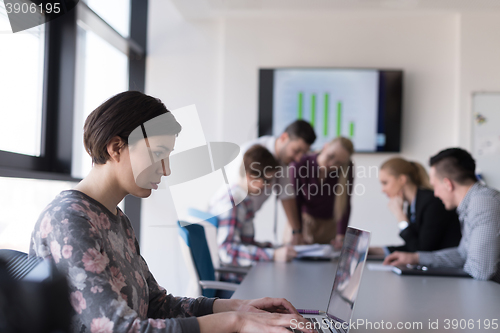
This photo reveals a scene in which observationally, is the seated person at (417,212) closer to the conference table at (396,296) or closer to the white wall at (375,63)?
the conference table at (396,296)

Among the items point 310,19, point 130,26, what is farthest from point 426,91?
point 130,26

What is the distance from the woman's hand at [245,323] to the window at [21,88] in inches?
59.2

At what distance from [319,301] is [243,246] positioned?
0.86 m

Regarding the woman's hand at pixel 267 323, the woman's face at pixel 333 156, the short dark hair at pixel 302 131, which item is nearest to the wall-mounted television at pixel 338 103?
the woman's face at pixel 333 156

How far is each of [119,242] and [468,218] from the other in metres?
1.59

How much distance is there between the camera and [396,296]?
1411 mm

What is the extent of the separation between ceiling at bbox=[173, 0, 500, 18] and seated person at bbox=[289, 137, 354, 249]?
135cm

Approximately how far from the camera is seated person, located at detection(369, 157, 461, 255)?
238cm

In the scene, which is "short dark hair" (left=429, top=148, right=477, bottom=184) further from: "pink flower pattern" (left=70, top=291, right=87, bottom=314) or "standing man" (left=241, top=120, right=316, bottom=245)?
"pink flower pattern" (left=70, top=291, right=87, bottom=314)

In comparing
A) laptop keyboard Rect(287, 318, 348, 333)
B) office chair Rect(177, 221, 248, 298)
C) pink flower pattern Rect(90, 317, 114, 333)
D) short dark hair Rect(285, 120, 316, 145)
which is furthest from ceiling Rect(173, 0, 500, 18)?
pink flower pattern Rect(90, 317, 114, 333)

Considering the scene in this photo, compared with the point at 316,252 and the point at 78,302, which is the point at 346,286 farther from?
the point at 316,252

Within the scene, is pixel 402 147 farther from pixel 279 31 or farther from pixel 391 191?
pixel 279 31

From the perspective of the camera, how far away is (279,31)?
367 centimetres

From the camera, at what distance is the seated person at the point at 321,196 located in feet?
9.22
